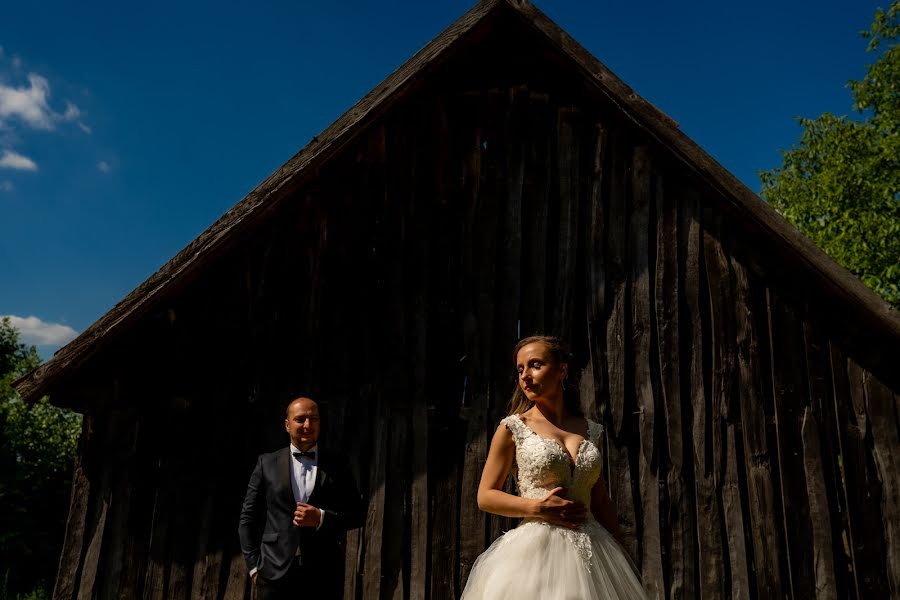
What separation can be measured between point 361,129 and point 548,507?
3083mm

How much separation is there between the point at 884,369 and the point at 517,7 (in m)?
3.77

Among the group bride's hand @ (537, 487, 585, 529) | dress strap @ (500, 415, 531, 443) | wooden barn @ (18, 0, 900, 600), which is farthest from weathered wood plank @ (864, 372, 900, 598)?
dress strap @ (500, 415, 531, 443)

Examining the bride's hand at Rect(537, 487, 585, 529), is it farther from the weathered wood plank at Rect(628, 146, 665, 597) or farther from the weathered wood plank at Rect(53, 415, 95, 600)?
the weathered wood plank at Rect(53, 415, 95, 600)

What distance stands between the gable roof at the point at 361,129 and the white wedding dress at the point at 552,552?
2.34 m

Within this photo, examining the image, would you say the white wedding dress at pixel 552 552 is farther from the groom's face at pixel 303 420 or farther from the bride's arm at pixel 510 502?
the groom's face at pixel 303 420

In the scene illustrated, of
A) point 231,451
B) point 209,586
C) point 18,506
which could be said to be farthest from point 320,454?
point 18,506

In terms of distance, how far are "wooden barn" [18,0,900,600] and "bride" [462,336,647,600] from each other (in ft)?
4.43

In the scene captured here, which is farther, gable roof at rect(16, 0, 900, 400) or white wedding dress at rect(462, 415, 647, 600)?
gable roof at rect(16, 0, 900, 400)

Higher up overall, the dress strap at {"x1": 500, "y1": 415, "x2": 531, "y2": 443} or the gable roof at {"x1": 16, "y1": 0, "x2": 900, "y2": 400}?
the gable roof at {"x1": 16, "y1": 0, "x2": 900, "y2": 400}

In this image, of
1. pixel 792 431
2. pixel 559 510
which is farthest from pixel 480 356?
pixel 792 431

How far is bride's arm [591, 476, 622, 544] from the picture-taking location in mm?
3539

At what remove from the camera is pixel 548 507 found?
10.5ft

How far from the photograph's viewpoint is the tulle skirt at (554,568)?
3.05m

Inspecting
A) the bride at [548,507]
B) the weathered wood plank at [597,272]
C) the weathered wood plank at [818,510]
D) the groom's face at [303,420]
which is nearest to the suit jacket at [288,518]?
the groom's face at [303,420]
